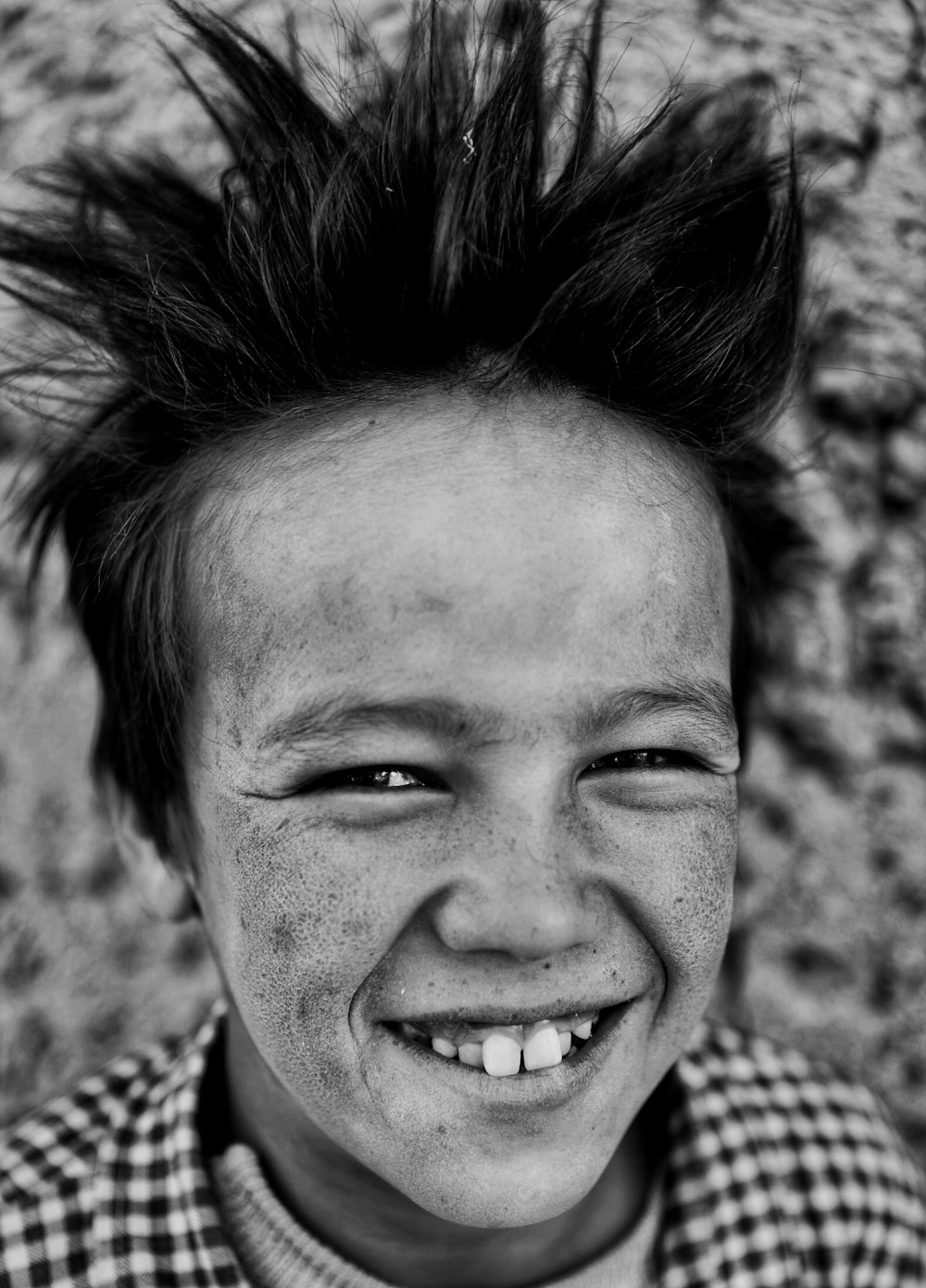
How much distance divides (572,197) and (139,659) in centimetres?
56

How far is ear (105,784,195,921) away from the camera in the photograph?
1123 mm

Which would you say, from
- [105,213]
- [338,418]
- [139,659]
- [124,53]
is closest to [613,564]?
[338,418]

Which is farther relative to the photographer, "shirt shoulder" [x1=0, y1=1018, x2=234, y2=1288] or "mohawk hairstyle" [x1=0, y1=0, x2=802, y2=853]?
"shirt shoulder" [x1=0, y1=1018, x2=234, y2=1288]

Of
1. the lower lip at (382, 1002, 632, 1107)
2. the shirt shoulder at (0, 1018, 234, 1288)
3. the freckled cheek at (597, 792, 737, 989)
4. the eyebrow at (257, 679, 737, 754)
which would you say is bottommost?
the shirt shoulder at (0, 1018, 234, 1288)

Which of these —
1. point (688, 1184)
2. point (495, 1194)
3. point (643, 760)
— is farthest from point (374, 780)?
point (688, 1184)

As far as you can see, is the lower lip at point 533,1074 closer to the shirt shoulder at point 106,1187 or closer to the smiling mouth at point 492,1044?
the smiling mouth at point 492,1044

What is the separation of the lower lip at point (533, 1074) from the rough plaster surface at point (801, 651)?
1.86 feet

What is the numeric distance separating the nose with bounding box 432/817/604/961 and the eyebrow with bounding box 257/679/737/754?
0.07 m

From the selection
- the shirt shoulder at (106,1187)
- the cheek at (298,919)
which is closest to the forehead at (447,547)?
the cheek at (298,919)

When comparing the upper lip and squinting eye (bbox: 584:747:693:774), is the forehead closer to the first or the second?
squinting eye (bbox: 584:747:693:774)

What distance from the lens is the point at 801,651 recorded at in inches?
54.7

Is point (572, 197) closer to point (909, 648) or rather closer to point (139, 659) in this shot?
point (139, 659)

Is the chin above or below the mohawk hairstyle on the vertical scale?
below

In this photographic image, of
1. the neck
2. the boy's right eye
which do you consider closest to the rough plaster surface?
the neck
